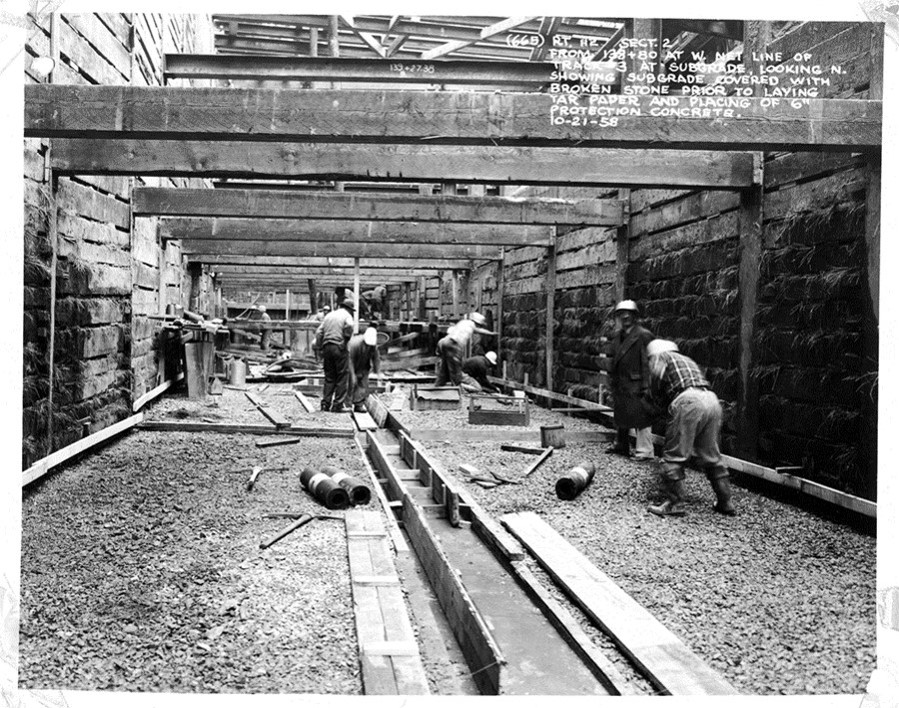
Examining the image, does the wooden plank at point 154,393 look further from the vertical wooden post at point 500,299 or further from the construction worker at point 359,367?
the vertical wooden post at point 500,299

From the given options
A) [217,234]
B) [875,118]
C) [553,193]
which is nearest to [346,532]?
[875,118]

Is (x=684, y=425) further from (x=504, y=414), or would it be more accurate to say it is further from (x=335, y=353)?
(x=335, y=353)

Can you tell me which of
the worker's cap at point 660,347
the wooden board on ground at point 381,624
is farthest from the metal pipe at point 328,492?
the worker's cap at point 660,347

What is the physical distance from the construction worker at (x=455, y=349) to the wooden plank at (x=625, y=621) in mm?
8389

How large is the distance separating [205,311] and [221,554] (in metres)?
13.9

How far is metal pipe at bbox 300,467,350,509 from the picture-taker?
5438mm

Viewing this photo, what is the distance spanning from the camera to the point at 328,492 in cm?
545

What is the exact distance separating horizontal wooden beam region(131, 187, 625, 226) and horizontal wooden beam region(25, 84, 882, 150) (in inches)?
155

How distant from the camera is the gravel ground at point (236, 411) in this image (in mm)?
9789

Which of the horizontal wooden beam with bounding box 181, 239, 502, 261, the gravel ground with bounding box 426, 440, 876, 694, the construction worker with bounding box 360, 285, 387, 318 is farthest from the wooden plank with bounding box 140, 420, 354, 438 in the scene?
the construction worker with bounding box 360, 285, 387, 318

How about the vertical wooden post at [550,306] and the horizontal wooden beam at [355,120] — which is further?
the vertical wooden post at [550,306]

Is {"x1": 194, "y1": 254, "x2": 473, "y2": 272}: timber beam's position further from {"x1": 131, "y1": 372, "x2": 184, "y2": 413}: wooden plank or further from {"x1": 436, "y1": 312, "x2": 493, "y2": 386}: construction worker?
{"x1": 131, "y1": 372, "x2": 184, "y2": 413}: wooden plank

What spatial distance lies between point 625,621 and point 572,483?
2203 millimetres

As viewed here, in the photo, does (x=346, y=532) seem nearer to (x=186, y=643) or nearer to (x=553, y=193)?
(x=186, y=643)
